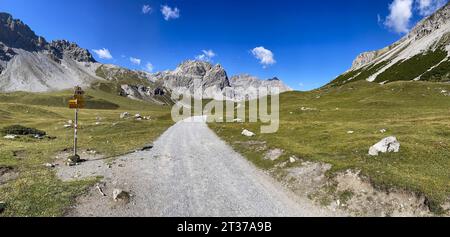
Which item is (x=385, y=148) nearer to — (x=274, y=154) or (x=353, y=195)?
(x=274, y=154)

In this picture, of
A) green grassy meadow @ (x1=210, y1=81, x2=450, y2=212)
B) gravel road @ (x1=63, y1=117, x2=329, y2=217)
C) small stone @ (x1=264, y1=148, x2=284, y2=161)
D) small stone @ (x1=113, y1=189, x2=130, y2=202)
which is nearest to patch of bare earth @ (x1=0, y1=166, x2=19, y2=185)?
gravel road @ (x1=63, y1=117, x2=329, y2=217)

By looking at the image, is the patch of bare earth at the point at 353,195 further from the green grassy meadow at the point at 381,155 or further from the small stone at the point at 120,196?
the small stone at the point at 120,196

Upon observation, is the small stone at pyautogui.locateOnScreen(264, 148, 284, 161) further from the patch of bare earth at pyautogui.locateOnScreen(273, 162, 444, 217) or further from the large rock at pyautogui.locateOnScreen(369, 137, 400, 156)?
the large rock at pyautogui.locateOnScreen(369, 137, 400, 156)

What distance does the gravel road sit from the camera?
18766 mm

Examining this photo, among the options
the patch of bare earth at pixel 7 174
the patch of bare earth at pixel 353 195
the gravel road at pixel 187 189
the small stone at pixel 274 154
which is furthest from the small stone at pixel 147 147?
the patch of bare earth at pixel 353 195

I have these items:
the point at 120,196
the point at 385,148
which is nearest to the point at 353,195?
the point at 385,148

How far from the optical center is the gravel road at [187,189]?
18.8m

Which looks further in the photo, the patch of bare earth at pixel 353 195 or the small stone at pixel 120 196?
the small stone at pixel 120 196

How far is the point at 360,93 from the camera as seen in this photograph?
117 m

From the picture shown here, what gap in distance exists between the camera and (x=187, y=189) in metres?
22.9

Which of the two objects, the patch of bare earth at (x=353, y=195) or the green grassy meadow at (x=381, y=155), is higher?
the green grassy meadow at (x=381, y=155)

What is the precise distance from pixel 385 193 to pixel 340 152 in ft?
43.1
